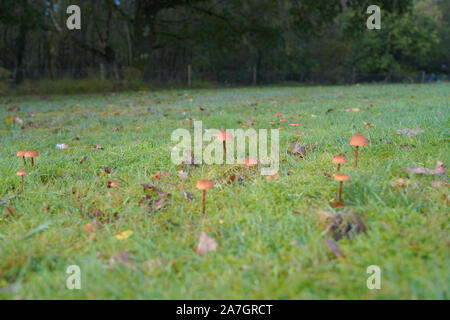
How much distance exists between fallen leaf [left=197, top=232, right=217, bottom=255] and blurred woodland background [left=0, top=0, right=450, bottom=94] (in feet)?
47.3

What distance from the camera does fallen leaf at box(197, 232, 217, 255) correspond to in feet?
4.66

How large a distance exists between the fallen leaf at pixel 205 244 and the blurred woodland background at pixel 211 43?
14.4 metres

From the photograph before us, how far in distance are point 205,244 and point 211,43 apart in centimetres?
1942

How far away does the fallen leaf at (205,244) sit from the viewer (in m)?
1.42

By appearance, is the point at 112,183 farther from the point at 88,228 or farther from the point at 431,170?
the point at 431,170

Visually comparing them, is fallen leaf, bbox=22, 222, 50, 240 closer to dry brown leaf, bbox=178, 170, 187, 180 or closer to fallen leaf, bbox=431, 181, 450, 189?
dry brown leaf, bbox=178, 170, 187, 180

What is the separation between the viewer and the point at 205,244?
4.74 ft

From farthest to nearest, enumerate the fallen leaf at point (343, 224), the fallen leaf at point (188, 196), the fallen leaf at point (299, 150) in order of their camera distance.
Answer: the fallen leaf at point (299, 150)
the fallen leaf at point (188, 196)
the fallen leaf at point (343, 224)

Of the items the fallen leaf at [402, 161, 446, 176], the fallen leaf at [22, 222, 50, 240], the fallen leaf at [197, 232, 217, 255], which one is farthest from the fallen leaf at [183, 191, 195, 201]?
the fallen leaf at [402, 161, 446, 176]

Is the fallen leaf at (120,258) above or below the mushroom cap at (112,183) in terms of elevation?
below

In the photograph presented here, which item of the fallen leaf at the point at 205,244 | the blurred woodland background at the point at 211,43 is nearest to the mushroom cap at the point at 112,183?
the fallen leaf at the point at 205,244

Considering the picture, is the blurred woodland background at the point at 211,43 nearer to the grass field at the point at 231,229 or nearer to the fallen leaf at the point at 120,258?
the grass field at the point at 231,229

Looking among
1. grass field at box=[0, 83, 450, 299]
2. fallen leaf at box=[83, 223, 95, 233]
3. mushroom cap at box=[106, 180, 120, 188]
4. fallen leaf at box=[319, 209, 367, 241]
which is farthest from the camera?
mushroom cap at box=[106, 180, 120, 188]
